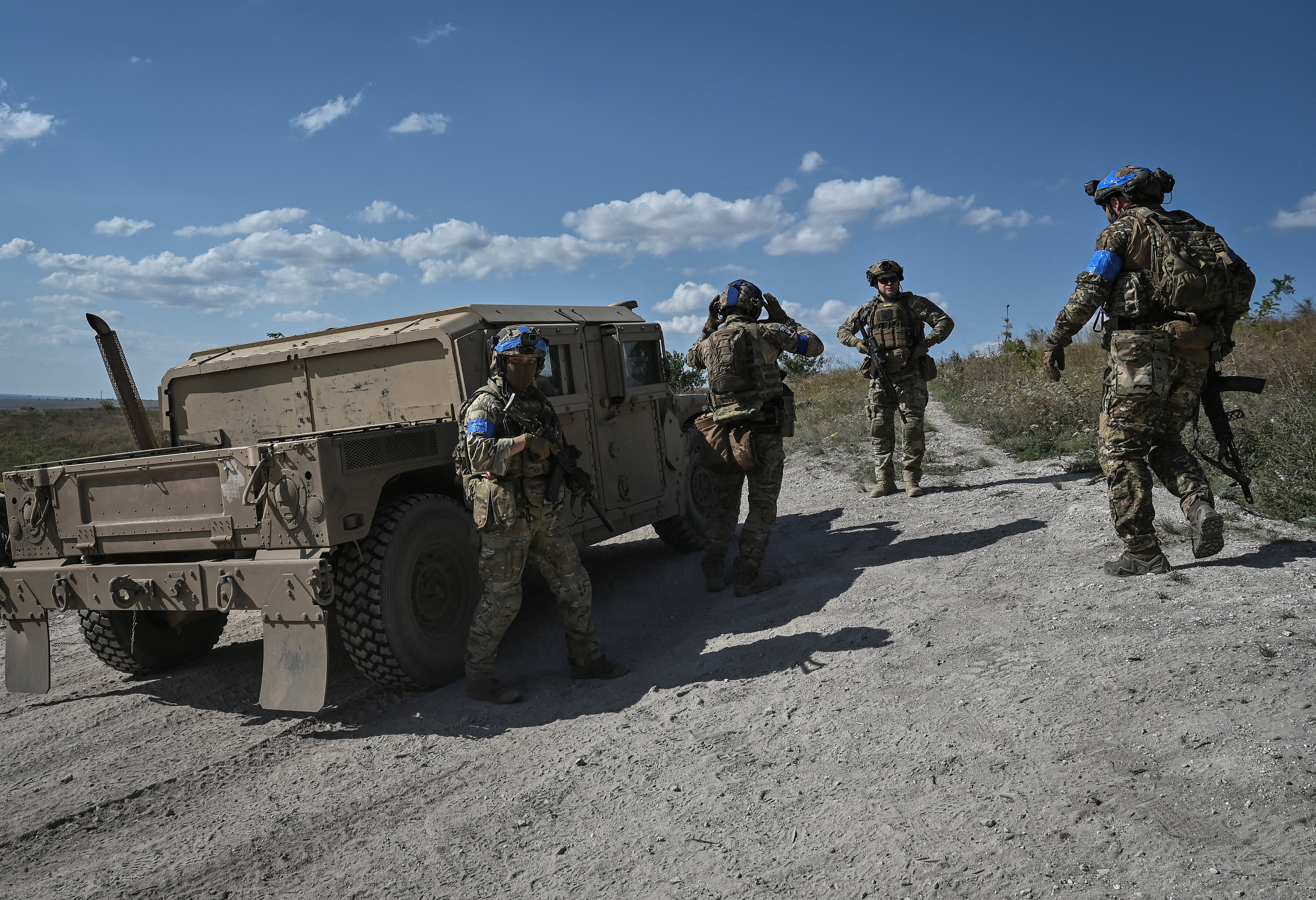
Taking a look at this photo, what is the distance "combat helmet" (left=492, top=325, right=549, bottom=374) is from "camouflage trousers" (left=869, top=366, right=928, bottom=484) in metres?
4.17

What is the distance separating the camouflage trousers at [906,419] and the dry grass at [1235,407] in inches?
53.1

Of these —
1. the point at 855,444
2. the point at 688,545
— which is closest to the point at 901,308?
the point at 688,545

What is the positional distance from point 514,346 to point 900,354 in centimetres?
431

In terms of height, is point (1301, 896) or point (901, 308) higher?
point (901, 308)

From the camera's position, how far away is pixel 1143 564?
14.6 feet

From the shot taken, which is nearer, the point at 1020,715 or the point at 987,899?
the point at 987,899

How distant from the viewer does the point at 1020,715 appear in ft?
10.8

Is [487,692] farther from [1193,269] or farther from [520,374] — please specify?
[1193,269]

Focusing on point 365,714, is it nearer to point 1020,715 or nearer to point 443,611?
point 443,611

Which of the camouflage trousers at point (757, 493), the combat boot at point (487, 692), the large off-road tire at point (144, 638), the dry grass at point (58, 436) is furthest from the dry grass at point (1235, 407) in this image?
the dry grass at point (58, 436)

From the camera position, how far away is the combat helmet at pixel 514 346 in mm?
4250

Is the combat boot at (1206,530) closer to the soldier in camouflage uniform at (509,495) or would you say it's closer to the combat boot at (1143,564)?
the combat boot at (1143,564)

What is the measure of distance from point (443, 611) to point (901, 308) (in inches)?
191

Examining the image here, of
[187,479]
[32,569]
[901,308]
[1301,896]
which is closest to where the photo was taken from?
[1301,896]
